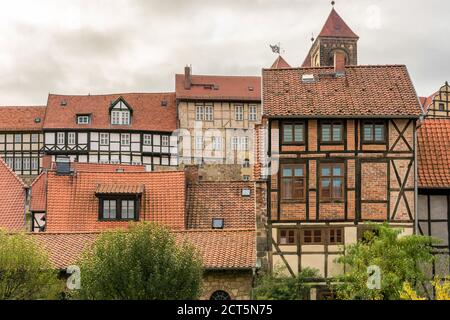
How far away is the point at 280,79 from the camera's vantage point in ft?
86.6

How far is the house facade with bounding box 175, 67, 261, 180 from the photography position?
5991 cm

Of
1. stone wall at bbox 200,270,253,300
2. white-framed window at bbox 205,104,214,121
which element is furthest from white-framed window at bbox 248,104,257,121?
stone wall at bbox 200,270,253,300

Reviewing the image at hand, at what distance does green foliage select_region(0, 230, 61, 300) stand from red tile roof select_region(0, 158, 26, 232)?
36.7 ft

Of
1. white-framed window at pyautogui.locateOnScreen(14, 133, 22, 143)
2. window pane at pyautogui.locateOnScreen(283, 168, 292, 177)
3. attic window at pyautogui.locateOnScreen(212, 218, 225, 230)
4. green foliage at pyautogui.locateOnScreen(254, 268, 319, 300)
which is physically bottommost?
green foliage at pyautogui.locateOnScreen(254, 268, 319, 300)

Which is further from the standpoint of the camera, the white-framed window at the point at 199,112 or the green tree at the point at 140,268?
the white-framed window at the point at 199,112

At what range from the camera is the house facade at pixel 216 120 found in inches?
2359

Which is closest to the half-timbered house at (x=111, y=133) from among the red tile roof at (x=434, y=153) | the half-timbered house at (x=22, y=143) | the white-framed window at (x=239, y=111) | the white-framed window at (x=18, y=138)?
the half-timbered house at (x=22, y=143)

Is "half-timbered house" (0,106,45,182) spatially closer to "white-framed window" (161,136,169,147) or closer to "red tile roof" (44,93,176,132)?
"red tile roof" (44,93,176,132)

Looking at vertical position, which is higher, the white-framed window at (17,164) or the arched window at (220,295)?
the white-framed window at (17,164)

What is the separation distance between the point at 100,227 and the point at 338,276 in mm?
10473

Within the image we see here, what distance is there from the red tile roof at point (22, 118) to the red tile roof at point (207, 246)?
36.9 meters

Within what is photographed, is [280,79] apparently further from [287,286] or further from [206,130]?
[206,130]

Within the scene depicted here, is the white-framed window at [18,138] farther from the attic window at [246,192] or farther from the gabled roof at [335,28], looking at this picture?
the gabled roof at [335,28]
